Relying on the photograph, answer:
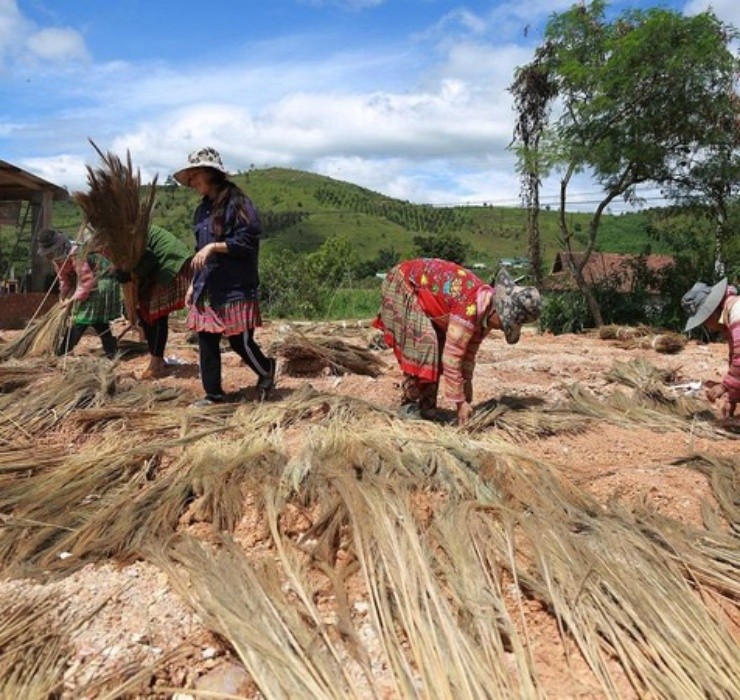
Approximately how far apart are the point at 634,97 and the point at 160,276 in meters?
7.45

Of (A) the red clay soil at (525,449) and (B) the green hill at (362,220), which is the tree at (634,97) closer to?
(A) the red clay soil at (525,449)

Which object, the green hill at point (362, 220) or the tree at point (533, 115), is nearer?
the tree at point (533, 115)

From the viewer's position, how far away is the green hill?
1864 inches

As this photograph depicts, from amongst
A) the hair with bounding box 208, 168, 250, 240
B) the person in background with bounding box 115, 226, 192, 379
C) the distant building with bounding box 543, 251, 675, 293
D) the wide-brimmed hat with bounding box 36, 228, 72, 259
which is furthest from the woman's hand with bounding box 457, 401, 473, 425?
the distant building with bounding box 543, 251, 675, 293

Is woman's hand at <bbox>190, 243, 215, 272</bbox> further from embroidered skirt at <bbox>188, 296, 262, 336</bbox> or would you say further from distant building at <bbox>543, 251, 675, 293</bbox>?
distant building at <bbox>543, 251, 675, 293</bbox>

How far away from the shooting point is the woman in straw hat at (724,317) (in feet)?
11.2

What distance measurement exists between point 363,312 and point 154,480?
10957mm

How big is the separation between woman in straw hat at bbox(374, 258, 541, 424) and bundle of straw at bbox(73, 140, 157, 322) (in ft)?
5.43

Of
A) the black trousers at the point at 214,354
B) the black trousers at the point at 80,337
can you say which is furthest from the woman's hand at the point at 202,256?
the black trousers at the point at 80,337

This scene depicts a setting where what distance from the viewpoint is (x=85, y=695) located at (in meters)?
1.53

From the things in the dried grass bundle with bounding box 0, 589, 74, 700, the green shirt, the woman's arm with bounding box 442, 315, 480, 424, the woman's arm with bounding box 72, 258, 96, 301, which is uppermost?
the green shirt

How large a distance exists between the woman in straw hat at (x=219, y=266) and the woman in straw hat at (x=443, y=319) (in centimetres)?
75

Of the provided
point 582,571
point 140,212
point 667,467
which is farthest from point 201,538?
point 140,212

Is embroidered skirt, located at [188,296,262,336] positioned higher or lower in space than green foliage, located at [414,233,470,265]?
higher
